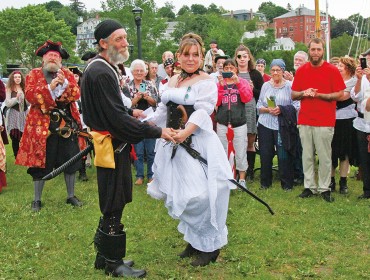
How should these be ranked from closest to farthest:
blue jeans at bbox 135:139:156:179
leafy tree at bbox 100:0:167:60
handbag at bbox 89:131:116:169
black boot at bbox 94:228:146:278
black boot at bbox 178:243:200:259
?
1. handbag at bbox 89:131:116:169
2. black boot at bbox 94:228:146:278
3. black boot at bbox 178:243:200:259
4. blue jeans at bbox 135:139:156:179
5. leafy tree at bbox 100:0:167:60

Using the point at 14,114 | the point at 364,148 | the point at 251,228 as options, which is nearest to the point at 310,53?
the point at 364,148

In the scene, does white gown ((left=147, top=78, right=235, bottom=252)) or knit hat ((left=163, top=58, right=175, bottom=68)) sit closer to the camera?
white gown ((left=147, top=78, right=235, bottom=252))

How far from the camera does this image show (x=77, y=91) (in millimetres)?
6328

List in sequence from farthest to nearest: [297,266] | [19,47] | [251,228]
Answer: [19,47], [251,228], [297,266]

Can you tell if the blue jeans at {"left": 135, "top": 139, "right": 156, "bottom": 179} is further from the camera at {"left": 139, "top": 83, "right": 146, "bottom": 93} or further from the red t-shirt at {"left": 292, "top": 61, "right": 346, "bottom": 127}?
the red t-shirt at {"left": 292, "top": 61, "right": 346, "bottom": 127}

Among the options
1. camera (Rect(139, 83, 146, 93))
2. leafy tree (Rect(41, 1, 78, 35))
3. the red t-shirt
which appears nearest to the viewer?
the red t-shirt

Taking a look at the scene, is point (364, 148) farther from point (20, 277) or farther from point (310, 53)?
point (20, 277)

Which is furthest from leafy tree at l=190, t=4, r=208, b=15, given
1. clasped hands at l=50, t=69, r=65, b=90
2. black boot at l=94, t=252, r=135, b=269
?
black boot at l=94, t=252, r=135, b=269

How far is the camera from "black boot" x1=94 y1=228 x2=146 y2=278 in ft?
13.5

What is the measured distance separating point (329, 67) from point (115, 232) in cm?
389

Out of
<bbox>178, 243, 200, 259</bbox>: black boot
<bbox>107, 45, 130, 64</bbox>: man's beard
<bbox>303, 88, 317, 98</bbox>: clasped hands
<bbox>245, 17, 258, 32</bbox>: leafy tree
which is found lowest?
<bbox>178, 243, 200, 259</bbox>: black boot

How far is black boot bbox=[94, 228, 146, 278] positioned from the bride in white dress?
→ 1.79ft

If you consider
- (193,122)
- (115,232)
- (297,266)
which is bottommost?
(297,266)

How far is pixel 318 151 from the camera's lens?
6.69m
